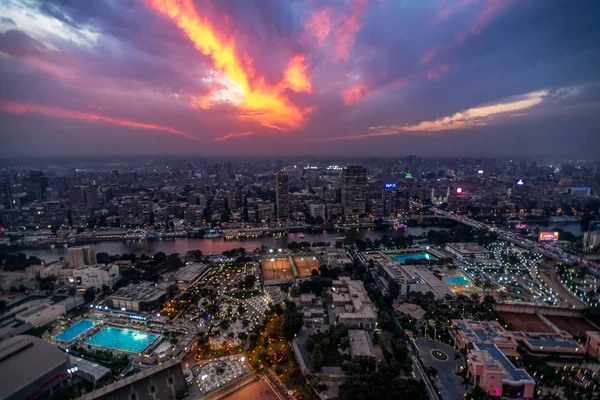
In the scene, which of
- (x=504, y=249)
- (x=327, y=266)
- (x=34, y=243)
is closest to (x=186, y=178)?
(x=34, y=243)

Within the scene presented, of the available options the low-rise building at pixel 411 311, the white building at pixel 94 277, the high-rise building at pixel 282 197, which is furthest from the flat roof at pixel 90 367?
the high-rise building at pixel 282 197

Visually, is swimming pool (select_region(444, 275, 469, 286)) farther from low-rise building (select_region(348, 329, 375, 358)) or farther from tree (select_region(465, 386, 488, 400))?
tree (select_region(465, 386, 488, 400))

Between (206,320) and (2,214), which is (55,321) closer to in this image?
(206,320)

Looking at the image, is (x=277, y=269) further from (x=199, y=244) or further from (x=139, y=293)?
(x=199, y=244)

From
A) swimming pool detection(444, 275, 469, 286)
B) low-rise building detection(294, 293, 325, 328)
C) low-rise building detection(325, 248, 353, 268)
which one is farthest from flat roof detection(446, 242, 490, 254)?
low-rise building detection(294, 293, 325, 328)

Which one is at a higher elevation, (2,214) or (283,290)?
(2,214)

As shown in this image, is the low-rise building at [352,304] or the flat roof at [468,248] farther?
the flat roof at [468,248]

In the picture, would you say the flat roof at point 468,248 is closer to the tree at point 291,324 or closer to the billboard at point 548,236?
the billboard at point 548,236

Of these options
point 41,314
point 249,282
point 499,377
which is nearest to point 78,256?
point 41,314
